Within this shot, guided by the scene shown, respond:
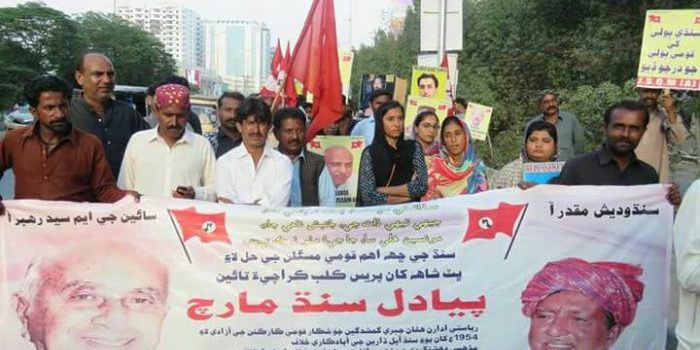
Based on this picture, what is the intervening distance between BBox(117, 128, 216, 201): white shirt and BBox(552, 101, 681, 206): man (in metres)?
2.10

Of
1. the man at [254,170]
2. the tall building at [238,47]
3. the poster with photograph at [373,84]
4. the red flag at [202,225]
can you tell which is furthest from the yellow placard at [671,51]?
the tall building at [238,47]

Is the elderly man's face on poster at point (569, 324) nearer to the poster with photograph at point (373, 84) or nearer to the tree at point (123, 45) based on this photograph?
the poster with photograph at point (373, 84)

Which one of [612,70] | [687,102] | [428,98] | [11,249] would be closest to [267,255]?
[11,249]

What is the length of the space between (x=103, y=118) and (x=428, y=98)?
439 cm

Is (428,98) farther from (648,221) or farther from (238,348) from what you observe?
(238,348)

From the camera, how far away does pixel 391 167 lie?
477cm

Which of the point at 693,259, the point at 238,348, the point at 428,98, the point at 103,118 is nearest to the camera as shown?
the point at 693,259

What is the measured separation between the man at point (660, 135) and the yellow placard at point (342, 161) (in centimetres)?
266

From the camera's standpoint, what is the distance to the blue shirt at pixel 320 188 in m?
4.59

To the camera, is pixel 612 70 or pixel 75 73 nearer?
pixel 75 73

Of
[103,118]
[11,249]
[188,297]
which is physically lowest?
[188,297]

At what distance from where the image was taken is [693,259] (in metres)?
2.60

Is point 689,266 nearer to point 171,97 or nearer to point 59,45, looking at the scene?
point 171,97

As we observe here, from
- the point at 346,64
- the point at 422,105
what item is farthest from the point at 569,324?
the point at 346,64
